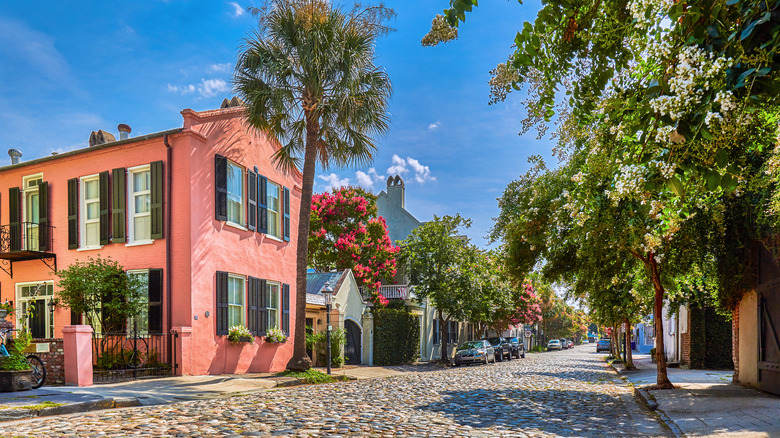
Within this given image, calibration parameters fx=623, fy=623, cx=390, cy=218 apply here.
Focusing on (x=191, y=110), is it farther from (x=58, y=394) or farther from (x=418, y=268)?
(x=418, y=268)

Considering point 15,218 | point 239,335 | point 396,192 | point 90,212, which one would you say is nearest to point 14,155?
point 15,218

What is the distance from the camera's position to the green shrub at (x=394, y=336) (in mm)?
29016

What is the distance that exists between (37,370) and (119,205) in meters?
6.53

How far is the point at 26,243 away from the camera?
19641mm

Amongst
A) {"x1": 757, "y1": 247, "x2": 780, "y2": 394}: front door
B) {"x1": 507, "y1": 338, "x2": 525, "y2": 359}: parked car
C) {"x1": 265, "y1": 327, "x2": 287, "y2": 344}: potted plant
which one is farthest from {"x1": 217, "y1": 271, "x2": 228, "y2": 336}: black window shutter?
{"x1": 507, "y1": 338, "x2": 525, "y2": 359}: parked car

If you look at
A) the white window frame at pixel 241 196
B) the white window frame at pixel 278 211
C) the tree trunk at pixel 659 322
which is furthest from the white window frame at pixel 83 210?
the tree trunk at pixel 659 322

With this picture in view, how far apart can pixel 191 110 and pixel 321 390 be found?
8681mm

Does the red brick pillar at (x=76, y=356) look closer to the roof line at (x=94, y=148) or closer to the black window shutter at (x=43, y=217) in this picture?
the roof line at (x=94, y=148)

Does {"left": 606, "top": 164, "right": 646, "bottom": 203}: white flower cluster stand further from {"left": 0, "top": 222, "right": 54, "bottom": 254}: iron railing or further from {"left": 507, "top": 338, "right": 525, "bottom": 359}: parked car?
{"left": 507, "top": 338, "right": 525, "bottom": 359}: parked car

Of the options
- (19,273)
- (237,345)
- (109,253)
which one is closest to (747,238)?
(237,345)

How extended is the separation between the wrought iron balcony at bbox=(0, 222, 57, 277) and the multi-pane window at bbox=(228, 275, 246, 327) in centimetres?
548

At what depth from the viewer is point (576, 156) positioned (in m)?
13.3

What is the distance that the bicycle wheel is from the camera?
41.1 feet

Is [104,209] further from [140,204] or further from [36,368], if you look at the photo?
[36,368]
